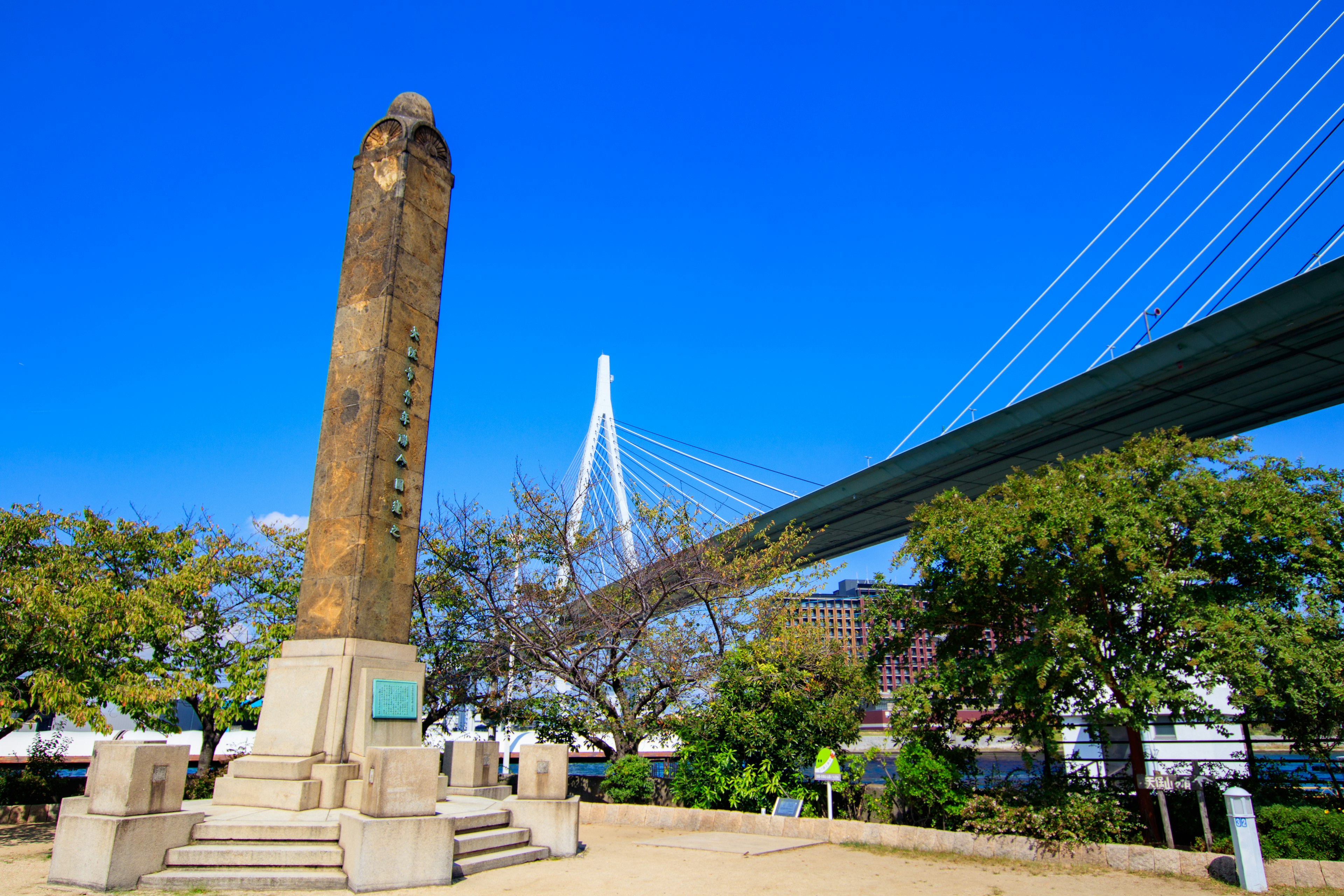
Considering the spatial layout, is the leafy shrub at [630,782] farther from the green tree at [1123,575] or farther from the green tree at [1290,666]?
the green tree at [1290,666]

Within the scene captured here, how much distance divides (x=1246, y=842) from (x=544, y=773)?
7778 millimetres

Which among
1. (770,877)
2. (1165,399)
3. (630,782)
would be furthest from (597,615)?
(1165,399)

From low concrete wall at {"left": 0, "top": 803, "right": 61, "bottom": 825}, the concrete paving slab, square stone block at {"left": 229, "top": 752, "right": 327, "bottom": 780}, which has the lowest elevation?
the concrete paving slab

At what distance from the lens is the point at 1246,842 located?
28.2 feet

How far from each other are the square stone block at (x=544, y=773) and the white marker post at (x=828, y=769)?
3860 mm

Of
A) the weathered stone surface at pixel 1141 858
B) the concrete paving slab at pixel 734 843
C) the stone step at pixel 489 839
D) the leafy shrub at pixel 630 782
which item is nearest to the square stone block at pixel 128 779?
the stone step at pixel 489 839

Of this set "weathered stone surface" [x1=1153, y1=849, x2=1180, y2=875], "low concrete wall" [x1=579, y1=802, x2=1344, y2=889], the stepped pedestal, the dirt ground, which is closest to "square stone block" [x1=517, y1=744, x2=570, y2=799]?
the dirt ground

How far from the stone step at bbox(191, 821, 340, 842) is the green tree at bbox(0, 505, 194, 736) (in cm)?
372

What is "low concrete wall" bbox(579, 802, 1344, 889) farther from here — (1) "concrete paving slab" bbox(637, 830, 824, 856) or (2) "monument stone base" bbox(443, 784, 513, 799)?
(2) "monument stone base" bbox(443, 784, 513, 799)

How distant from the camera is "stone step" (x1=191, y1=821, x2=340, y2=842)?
874cm

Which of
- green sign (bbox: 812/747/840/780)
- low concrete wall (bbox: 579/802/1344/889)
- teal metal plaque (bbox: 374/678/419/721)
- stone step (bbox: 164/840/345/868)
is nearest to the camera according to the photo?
stone step (bbox: 164/840/345/868)

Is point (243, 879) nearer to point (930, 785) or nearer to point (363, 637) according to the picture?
point (363, 637)

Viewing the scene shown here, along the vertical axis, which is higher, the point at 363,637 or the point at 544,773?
the point at 363,637

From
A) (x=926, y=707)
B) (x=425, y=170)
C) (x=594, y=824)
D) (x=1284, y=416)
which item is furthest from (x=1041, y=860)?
(x=1284, y=416)
